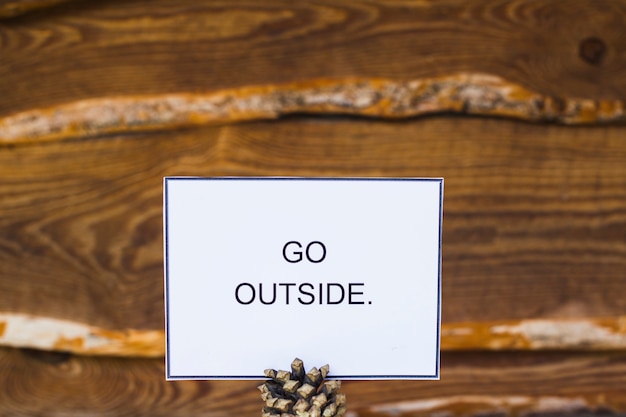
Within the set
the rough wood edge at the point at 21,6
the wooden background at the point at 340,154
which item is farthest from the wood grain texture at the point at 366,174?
the rough wood edge at the point at 21,6

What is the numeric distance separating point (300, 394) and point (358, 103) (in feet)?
0.78

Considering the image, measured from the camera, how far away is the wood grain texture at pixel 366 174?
410 millimetres

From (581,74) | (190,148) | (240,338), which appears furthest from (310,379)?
(581,74)

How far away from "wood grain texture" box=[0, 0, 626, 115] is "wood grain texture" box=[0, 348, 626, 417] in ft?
0.79

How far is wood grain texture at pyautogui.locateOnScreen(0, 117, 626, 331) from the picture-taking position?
410 mm

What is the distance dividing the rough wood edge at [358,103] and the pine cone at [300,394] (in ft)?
0.69

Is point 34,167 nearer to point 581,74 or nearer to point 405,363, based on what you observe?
point 405,363

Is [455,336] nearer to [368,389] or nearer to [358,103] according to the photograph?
[368,389]

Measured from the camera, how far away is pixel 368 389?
0.44m

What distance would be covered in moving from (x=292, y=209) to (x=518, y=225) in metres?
0.20

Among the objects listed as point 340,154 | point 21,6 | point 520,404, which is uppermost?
point 21,6

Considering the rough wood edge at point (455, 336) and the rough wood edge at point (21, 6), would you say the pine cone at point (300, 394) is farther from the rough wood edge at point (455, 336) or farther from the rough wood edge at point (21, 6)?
the rough wood edge at point (21, 6)

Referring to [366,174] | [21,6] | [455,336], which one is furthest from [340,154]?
[21,6]

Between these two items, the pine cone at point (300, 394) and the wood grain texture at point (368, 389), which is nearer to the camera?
the pine cone at point (300, 394)
